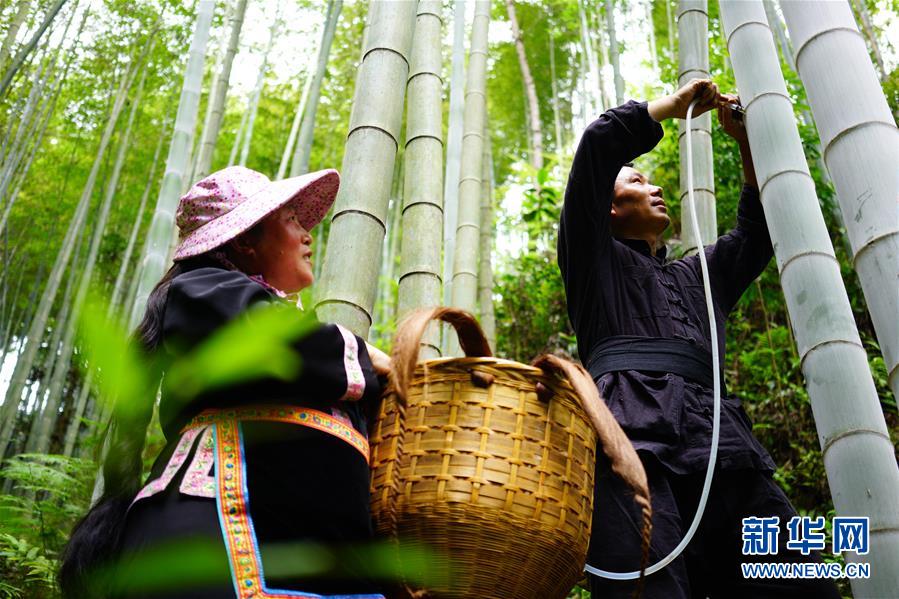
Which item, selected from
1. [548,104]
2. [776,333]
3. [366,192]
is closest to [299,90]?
[548,104]

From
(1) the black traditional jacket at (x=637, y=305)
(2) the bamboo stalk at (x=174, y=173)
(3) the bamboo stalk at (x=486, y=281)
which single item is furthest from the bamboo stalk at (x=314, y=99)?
(1) the black traditional jacket at (x=637, y=305)

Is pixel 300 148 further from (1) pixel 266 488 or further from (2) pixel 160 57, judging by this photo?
(1) pixel 266 488

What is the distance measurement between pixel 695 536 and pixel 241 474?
36.3 inches

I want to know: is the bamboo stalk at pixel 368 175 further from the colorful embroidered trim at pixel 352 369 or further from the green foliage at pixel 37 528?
the green foliage at pixel 37 528

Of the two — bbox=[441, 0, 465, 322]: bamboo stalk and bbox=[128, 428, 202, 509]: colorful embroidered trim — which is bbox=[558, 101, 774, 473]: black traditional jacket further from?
bbox=[441, 0, 465, 322]: bamboo stalk

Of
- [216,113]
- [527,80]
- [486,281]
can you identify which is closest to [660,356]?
[486,281]

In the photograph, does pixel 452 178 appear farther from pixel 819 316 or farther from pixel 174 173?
pixel 819 316

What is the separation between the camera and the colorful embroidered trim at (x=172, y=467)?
105cm

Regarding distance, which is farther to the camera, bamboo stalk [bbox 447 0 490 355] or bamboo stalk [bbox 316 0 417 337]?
bamboo stalk [bbox 447 0 490 355]

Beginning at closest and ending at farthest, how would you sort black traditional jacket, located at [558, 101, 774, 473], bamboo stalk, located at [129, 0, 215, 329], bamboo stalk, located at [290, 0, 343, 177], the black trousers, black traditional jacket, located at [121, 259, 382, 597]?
black traditional jacket, located at [121, 259, 382, 597], the black trousers, black traditional jacket, located at [558, 101, 774, 473], bamboo stalk, located at [129, 0, 215, 329], bamboo stalk, located at [290, 0, 343, 177]

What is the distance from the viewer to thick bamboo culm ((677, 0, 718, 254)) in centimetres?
260

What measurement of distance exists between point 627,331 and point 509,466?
0.71 meters

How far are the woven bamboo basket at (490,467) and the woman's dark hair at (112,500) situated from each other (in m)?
0.34

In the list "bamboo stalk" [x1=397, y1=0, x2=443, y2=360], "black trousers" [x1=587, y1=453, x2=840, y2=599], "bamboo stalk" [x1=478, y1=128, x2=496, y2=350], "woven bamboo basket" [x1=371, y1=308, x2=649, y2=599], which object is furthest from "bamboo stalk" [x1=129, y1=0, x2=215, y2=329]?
"woven bamboo basket" [x1=371, y1=308, x2=649, y2=599]
